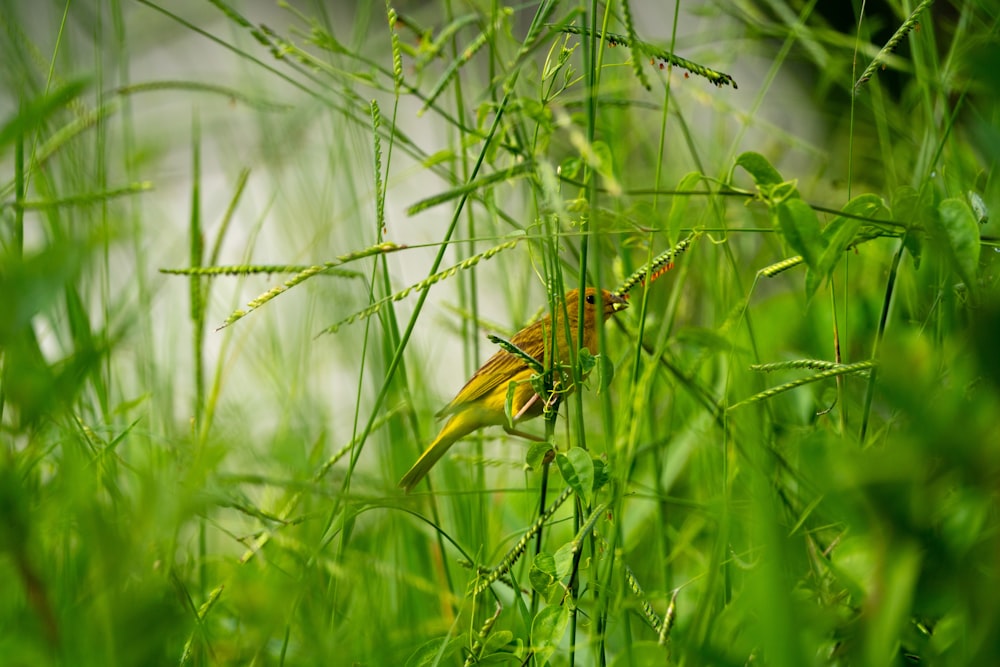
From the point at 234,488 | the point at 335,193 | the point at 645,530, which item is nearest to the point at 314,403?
the point at 335,193

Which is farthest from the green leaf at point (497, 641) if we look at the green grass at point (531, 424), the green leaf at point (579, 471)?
the green leaf at point (579, 471)

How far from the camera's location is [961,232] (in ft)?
2.79

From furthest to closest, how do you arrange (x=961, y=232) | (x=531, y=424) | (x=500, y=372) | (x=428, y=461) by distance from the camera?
(x=531, y=424)
(x=500, y=372)
(x=428, y=461)
(x=961, y=232)

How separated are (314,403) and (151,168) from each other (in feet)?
2.44

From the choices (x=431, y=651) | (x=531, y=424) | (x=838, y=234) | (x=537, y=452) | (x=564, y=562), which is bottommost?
(x=531, y=424)

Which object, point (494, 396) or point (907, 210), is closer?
point (907, 210)

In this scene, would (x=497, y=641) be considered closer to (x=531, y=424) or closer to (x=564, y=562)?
(x=564, y=562)

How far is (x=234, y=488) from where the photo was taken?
1.15 m

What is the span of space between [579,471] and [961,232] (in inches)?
17.8

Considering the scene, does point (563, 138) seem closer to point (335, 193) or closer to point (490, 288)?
point (490, 288)

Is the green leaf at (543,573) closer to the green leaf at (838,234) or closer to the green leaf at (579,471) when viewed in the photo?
the green leaf at (579,471)

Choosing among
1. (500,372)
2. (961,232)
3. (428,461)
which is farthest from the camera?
(500,372)

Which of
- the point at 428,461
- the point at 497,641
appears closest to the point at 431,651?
the point at 497,641

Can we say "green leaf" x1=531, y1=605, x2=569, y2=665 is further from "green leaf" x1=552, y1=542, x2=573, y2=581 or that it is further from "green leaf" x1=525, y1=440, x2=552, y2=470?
"green leaf" x1=525, y1=440, x2=552, y2=470
